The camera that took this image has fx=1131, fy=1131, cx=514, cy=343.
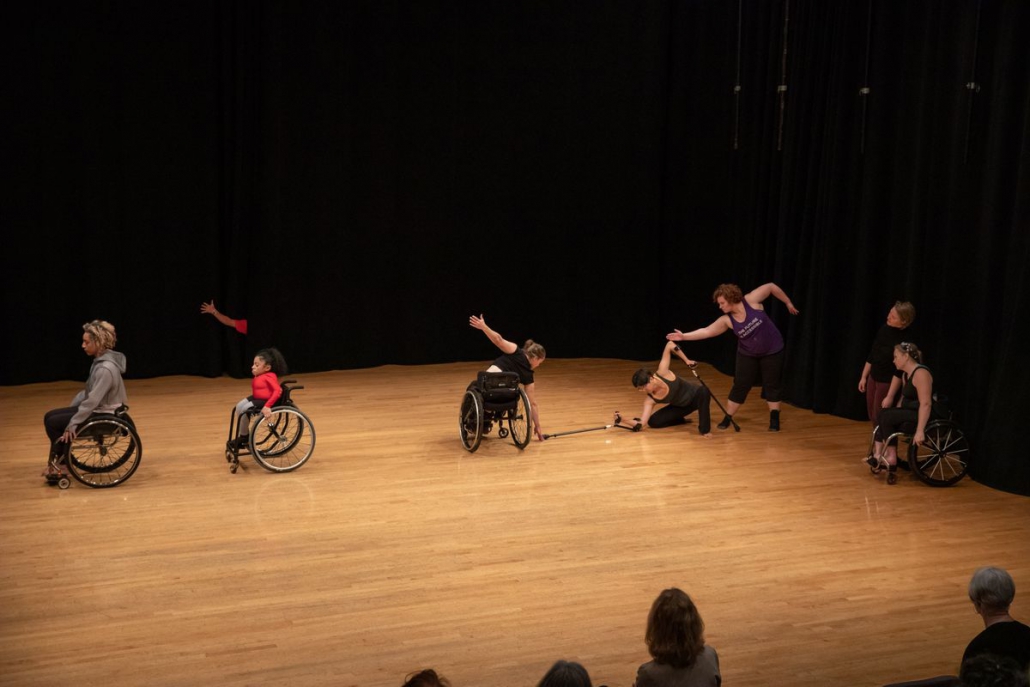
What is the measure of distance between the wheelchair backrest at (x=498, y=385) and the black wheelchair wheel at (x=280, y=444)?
111 centimetres

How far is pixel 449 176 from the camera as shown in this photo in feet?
33.8

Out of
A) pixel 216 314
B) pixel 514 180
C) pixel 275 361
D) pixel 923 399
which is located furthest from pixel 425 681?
pixel 514 180

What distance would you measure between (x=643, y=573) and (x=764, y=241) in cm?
470

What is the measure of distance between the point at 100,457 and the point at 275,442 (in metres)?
1.05

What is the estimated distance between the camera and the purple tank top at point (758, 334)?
809 centimetres

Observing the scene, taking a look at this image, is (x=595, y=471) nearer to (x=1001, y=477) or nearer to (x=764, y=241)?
(x=1001, y=477)

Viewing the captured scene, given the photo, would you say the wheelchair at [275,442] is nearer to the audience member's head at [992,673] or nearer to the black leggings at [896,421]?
the black leggings at [896,421]

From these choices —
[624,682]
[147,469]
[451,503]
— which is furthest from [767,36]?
[624,682]

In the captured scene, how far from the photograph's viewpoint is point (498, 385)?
283 inches

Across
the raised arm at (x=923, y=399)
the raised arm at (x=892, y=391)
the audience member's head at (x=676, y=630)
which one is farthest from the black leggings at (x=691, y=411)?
the audience member's head at (x=676, y=630)

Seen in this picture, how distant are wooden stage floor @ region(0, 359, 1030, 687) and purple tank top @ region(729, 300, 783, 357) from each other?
577mm

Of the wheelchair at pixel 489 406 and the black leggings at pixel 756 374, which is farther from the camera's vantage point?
the black leggings at pixel 756 374

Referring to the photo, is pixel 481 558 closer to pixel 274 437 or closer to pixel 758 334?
pixel 274 437

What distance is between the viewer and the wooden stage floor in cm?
442
